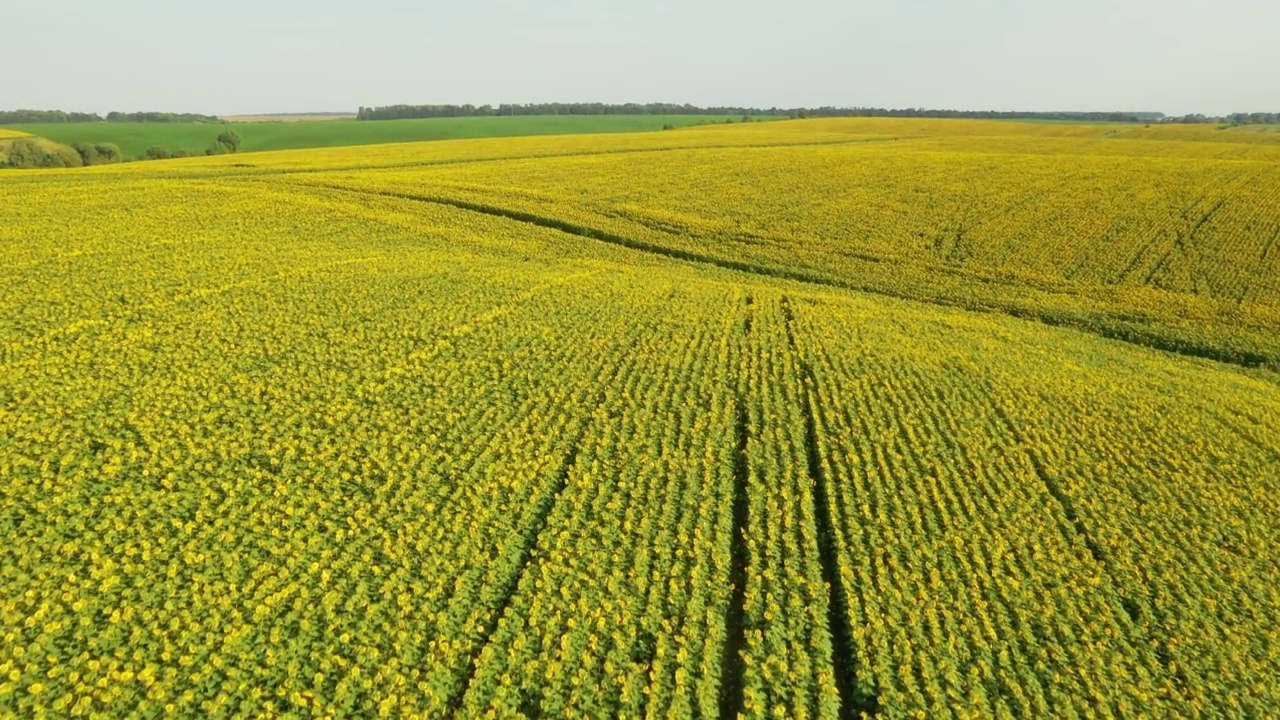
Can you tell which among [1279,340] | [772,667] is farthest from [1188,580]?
[1279,340]

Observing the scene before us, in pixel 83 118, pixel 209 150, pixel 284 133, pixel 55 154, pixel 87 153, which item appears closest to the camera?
pixel 55 154

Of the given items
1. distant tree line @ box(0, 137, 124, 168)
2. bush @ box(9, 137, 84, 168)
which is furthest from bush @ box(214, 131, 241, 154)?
bush @ box(9, 137, 84, 168)

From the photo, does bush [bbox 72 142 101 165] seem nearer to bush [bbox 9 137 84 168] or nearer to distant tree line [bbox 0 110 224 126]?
bush [bbox 9 137 84 168]

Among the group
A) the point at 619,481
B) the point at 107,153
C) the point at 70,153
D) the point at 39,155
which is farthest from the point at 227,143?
the point at 619,481

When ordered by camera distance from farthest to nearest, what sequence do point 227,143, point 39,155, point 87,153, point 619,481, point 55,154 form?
point 227,143 < point 87,153 < point 55,154 < point 39,155 < point 619,481

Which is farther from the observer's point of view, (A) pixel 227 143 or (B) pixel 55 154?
(A) pixel 227 143

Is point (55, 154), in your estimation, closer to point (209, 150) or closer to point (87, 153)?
point (87, 153)

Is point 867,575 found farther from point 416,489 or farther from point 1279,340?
point 1279,340

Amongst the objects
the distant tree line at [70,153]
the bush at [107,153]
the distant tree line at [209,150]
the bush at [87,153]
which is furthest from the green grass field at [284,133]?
the bush at [87,153]
